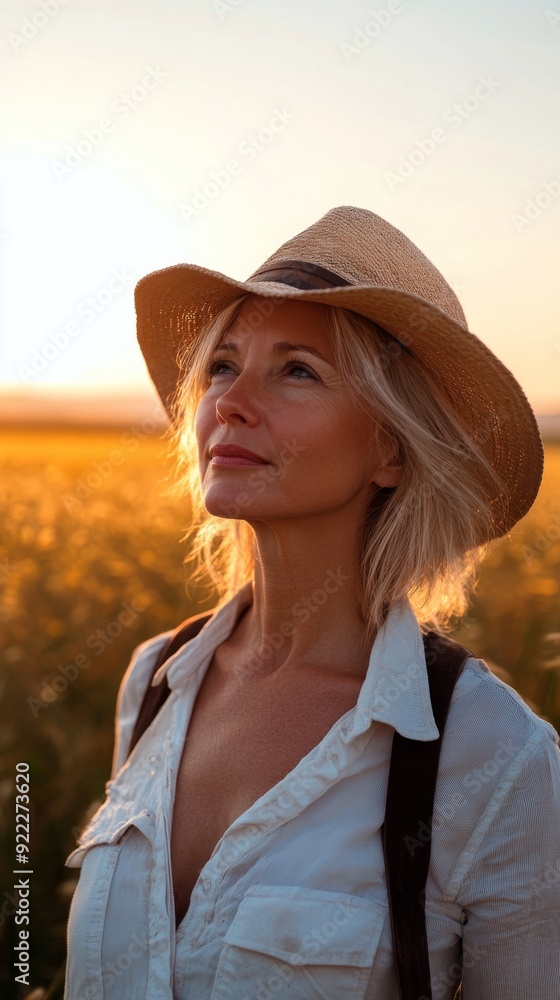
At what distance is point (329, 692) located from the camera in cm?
209

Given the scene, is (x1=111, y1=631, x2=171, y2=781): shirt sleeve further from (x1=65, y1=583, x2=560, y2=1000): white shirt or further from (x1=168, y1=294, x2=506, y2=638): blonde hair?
(x1=168, y1=294, x2=506, y2=638): blonde hair

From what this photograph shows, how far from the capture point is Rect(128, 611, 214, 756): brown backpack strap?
2.41 metres

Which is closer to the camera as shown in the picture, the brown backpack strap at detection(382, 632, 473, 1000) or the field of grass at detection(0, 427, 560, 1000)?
the brown backpack strap at detection(382, 632, 473, 1000)

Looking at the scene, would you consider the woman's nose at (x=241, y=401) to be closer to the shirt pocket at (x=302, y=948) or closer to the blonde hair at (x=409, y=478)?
the blonde hair at (x=409, y=478)

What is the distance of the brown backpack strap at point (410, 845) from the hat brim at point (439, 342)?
2.22 ft

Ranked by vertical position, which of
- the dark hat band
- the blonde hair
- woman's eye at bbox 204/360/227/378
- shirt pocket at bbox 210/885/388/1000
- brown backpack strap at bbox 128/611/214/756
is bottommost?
shirt pocket at bbox 210/885/388/1000

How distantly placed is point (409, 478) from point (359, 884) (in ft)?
3.18

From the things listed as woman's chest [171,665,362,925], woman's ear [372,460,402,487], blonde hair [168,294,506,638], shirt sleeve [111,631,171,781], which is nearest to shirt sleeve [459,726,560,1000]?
woman's chest [171,665,362,925]

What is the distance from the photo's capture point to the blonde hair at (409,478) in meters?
2.01

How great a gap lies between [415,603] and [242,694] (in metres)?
0.55

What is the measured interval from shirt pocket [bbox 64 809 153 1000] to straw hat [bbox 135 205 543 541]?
4.13ft

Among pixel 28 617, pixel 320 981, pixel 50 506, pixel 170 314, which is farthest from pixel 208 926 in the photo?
pixel 50 506

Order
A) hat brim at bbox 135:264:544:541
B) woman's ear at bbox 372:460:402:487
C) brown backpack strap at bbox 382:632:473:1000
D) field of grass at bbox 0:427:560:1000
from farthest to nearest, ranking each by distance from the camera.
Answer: field of grass at bbox 0:427:560:1000, woman's ear at bbox 372:460:402:487, hat brim at bbox 135:264:544:541, brown backpack strap at bbox 382:632:473:1000

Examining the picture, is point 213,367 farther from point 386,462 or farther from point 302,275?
point 386,462
